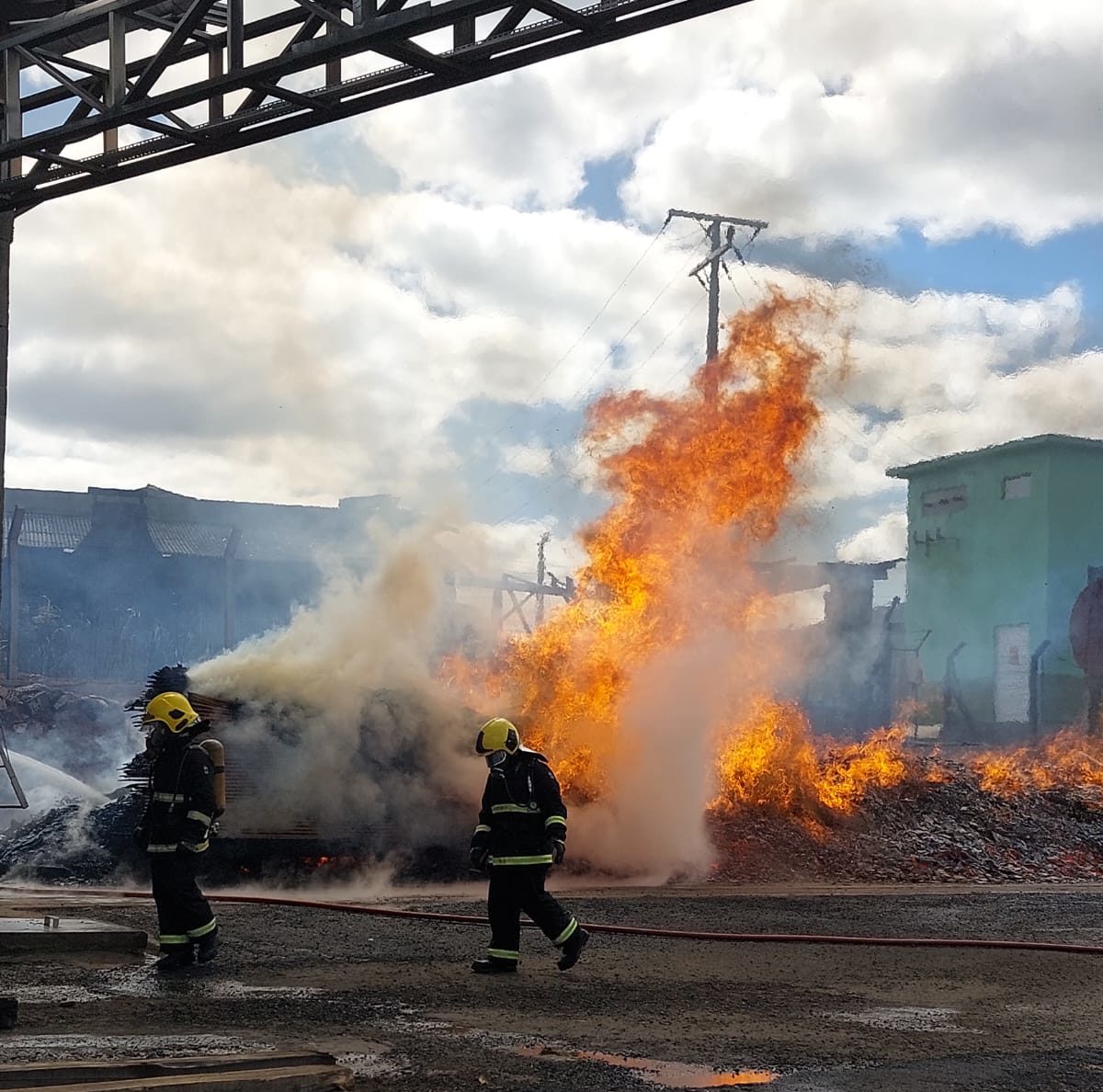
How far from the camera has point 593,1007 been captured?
24.2 feet

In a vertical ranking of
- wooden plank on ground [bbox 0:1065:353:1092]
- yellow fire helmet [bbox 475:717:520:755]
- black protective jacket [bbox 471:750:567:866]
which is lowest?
wooden plank on ground [bbox 0:1065:353:1092]

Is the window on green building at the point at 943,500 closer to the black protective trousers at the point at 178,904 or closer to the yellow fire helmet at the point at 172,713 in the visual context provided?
the yellow fire helmet at the point at 172,713

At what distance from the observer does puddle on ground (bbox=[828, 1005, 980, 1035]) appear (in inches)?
279

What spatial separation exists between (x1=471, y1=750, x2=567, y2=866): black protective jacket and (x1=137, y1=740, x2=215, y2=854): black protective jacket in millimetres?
1650

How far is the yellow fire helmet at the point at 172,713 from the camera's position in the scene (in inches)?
345

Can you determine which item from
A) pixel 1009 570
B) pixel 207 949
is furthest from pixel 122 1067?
pixel 1009 570

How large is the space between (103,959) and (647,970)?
3267 mm

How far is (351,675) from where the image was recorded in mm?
15836

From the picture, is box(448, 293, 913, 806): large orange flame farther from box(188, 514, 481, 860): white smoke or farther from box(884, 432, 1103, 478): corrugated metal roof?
box(884, 432, 1103, 478): corrugated metal roof

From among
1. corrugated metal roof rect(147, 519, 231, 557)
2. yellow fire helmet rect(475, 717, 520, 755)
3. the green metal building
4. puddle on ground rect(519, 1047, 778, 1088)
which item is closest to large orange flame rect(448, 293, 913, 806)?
yellow fire helmet rect(475, 717, 520, 755)

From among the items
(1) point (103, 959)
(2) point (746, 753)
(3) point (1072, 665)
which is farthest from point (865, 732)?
(1) point (103, 959)

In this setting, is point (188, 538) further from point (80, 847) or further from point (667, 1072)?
point (667, 1072)

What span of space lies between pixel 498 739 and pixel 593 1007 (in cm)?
193

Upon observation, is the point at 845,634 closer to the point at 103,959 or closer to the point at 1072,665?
the point at 1072,665
